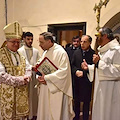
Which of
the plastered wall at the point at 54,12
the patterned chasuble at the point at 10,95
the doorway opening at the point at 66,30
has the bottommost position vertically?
the patterned chasuble at the point at 10,95

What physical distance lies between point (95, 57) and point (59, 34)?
2629mm

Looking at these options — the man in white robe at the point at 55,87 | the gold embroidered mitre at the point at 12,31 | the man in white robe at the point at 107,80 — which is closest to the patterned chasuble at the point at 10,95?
the gold embroidered mitre at the point at 12,31

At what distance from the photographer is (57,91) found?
2.87 meters

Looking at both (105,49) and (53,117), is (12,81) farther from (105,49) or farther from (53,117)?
(105,49)

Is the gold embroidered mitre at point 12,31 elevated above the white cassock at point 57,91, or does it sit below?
above

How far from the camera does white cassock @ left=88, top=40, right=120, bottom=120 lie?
262 cm

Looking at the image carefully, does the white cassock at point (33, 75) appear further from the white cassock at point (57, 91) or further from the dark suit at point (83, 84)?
the dark suit at point (83, 84)

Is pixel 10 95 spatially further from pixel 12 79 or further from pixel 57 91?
pixel 57 91

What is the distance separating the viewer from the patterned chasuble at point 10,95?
109 inches

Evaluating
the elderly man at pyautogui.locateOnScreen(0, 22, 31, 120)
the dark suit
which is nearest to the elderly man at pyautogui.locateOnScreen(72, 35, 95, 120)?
the dark suit

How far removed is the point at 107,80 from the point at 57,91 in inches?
29.8

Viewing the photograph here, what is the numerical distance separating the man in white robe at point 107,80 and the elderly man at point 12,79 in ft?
3.54

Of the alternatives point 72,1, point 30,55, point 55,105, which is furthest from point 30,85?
point 72,1

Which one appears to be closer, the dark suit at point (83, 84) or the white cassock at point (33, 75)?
the dark suit at point (83, 84)
